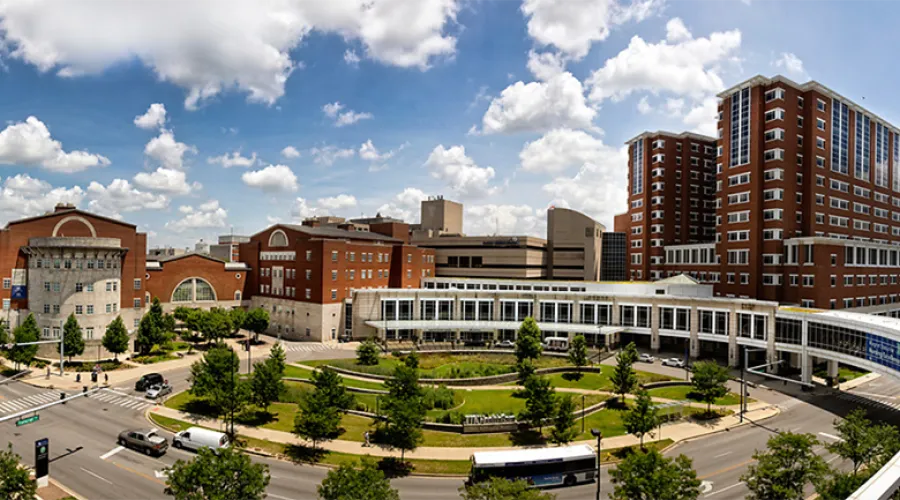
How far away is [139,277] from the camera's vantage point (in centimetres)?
8038

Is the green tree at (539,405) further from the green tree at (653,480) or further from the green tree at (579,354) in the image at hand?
the green tree at (579,354)

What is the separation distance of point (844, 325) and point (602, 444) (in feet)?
116

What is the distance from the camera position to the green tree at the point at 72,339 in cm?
6259

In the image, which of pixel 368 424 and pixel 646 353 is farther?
pixel 646 353

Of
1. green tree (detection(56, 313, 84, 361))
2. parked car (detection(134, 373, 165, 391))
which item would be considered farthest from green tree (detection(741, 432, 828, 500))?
Answer: green tree (detection(56, 313, 84, 361))

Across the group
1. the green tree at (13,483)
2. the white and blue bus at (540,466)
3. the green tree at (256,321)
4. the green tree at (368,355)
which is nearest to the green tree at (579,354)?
the green tree at (368,355)

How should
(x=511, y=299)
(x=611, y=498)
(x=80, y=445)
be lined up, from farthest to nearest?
(x=511, y=299) < (x=80, y=445) < (x=611, y=498)

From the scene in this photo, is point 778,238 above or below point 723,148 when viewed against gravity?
below

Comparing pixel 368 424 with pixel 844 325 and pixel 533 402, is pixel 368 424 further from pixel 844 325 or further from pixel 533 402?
pixel 844 325

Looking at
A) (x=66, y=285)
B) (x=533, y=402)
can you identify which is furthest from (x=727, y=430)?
(x=66, y=285)

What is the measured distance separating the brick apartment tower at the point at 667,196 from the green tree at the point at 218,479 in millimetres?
95622

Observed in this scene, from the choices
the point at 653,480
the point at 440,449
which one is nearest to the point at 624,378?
the point at 440,449

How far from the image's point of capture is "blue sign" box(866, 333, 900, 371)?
47406 mm

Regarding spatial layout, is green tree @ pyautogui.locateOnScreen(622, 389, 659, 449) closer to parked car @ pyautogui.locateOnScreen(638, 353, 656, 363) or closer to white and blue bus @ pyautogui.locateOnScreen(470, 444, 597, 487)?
white and blue bus @ pyautogui.locateOnScreen(470, 444, 597, 487)
